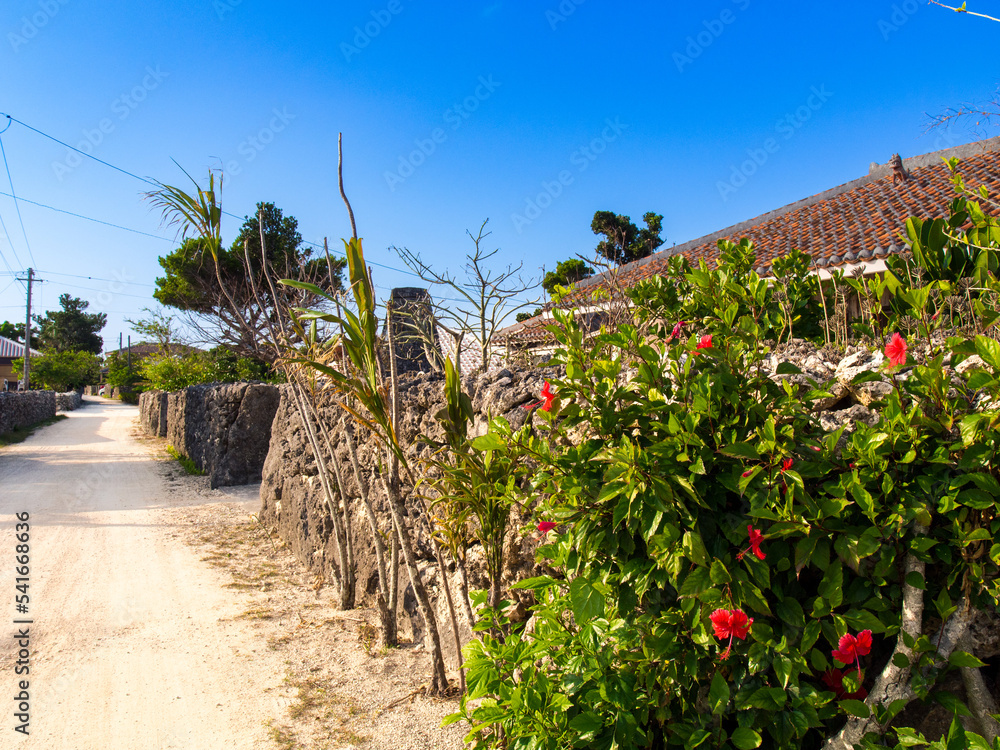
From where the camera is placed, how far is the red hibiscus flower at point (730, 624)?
55.9 inches

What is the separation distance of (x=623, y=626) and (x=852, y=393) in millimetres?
1001

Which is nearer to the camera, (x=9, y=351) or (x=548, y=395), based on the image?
(x=548, y=395)

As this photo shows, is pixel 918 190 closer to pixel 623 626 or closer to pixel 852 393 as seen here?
pixel 852 393

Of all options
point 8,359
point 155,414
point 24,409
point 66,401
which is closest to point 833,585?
point 155,414

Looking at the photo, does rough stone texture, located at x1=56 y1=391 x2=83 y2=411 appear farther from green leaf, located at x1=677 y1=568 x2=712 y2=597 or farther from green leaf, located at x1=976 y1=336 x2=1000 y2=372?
green leaf, located at x1=976 y1=336 x2=1000 y2=372

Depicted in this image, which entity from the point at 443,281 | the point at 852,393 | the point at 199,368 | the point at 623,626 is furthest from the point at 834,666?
the point at 199,368

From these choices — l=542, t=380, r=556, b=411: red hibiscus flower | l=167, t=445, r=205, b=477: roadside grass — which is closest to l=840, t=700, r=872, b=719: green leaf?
l=542, t=380, r=556, b=411: red hibiscus flower

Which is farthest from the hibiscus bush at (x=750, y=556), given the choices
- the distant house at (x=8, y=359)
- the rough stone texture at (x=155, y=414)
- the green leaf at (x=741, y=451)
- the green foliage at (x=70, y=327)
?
the green foliage at (x=70, y=327)

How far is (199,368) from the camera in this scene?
1781 centimetres

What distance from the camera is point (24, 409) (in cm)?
1695

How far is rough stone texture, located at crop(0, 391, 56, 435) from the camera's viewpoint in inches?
585

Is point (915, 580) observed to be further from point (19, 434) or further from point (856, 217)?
point (19, 434)

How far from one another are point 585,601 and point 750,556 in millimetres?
489

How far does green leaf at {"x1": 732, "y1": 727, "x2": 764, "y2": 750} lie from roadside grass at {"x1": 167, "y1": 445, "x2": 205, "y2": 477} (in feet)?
33.1
